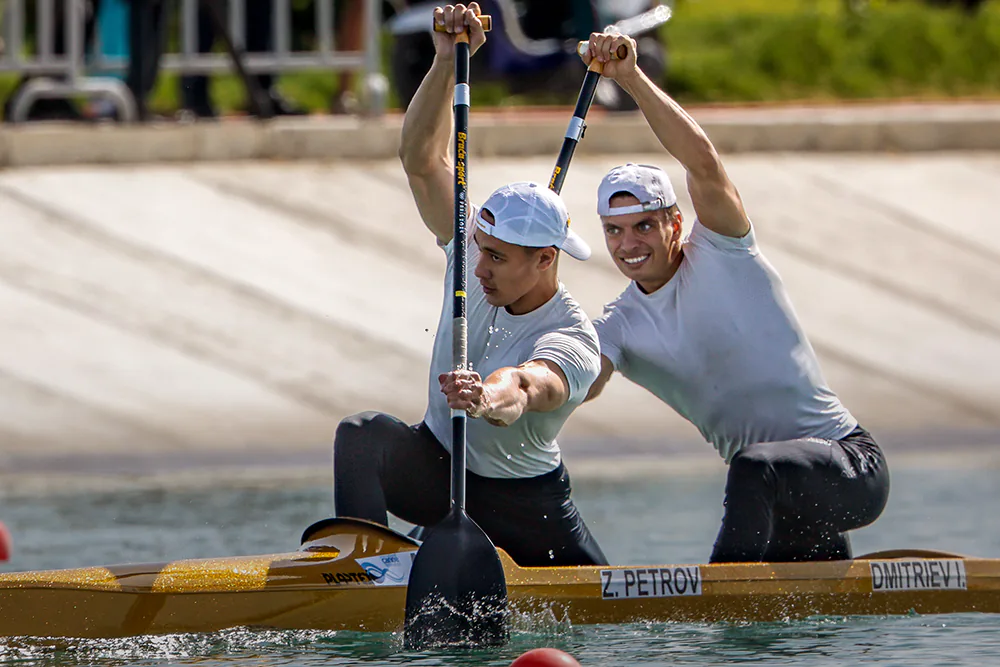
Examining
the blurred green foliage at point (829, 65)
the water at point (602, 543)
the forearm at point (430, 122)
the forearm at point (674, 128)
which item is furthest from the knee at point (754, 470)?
the blurred green foliage at point (829, 65)

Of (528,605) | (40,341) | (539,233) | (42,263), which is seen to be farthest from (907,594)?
(42,263)

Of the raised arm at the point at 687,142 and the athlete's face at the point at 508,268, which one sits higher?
the raised arm at the point at 687,142

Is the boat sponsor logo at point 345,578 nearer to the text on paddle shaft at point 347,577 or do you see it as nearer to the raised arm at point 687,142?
the text on paddle shaft at point 347,577

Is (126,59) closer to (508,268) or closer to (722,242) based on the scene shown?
(722,242)

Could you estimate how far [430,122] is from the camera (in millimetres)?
6203

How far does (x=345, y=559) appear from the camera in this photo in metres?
5.84

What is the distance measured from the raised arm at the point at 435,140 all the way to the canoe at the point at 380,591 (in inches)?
40.4

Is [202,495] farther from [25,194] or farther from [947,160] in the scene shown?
[947,160]

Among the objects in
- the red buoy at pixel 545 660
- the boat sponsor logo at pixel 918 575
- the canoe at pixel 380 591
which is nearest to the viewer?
the red buoy at pixel 545 660

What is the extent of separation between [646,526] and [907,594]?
2485mm

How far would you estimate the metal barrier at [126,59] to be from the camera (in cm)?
1241

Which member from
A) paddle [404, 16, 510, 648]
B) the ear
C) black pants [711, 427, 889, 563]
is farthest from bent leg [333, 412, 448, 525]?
black pants [711, 427, 889, 563]

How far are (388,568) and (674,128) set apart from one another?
61.6 inches

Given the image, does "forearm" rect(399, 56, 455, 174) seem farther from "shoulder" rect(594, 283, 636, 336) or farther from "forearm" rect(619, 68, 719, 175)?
"shoulder" rect(594, 283, 636, 336)
